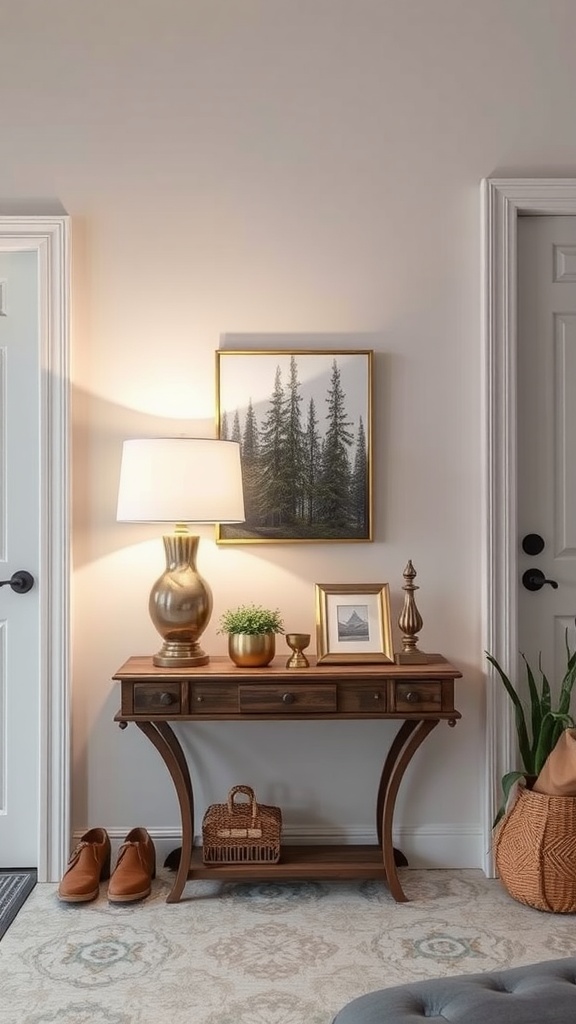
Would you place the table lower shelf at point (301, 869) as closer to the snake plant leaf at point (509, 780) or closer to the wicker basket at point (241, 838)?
the wicker basket at point (241, 838)

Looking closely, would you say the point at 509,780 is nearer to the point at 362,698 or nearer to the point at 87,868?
the point at 362,698

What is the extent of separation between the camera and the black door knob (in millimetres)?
2865

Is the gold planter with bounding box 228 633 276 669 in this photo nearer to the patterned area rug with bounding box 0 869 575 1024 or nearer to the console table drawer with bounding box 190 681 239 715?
the console table drawer with bounding box 190 681 239 715

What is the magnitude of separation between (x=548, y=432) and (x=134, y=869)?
6.26ft

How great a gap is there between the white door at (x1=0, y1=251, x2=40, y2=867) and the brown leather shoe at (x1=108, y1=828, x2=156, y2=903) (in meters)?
0.40

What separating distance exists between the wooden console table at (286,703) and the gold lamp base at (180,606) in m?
0.06

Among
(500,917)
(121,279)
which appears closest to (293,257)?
(121,279)

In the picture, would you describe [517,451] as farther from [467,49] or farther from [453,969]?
[453,969]

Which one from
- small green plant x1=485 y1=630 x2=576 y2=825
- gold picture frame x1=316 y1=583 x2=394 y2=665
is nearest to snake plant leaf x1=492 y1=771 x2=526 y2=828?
small green plant x1=485 y1=630 x2=576 y2=825

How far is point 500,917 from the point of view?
246cm

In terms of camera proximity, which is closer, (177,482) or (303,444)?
(177,482)

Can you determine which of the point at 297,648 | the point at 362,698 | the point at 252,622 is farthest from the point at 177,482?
the point at 362,698

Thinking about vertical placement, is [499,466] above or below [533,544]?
above

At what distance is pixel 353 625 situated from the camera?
2.67 m
